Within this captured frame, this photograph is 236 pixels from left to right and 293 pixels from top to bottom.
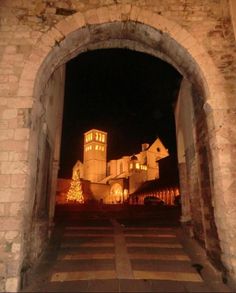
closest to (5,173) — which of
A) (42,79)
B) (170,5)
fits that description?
(42,79)

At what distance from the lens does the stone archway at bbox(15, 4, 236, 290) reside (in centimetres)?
469

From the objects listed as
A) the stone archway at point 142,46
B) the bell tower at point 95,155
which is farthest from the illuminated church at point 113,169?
the stone archway at point 142,46

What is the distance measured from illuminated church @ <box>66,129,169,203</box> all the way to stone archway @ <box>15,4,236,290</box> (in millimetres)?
32416

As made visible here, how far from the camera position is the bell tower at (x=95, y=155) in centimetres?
5409

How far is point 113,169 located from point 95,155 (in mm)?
4955

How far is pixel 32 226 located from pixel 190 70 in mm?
4621

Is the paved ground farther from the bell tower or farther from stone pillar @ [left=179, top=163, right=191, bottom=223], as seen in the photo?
the bell tower

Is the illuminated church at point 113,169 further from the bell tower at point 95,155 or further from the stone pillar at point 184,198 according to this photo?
the stone pillar at point 184,198

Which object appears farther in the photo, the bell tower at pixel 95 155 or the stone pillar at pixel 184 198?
the bell tower at pixel 95 155

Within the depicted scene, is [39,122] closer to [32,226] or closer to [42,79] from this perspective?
[42,79]

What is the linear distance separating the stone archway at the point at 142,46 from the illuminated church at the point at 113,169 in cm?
3242

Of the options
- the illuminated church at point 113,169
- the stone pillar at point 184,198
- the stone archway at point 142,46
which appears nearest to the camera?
the stone archway at point 142,46

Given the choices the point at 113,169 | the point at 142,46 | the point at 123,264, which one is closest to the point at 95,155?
the point at 113,169

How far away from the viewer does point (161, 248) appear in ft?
19.7
